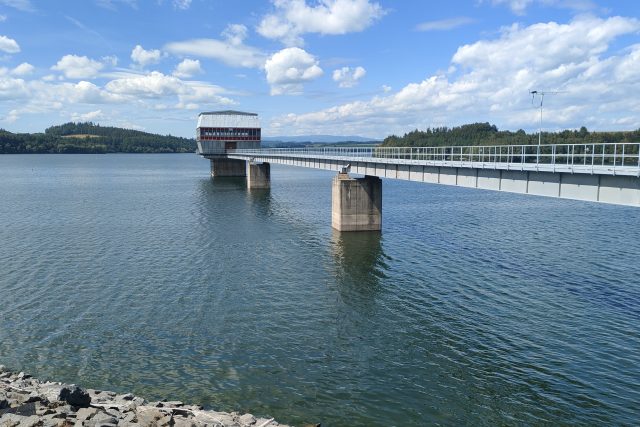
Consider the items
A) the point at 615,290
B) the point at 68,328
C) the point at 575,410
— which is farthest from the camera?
the point at 615,290

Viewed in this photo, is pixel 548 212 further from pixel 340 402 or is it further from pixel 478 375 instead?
pixel 340 402

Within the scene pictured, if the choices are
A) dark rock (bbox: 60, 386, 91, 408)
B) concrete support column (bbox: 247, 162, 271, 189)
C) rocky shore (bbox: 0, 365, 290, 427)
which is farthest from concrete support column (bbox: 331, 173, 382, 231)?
concrete support column (bbox: 247, 162, 271, 189)

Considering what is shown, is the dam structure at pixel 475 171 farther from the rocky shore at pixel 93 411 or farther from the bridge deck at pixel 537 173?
the rocky shore at pixel 93 411

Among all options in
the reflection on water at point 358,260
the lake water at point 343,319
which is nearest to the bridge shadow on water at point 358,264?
the reflection on water at point 358,260

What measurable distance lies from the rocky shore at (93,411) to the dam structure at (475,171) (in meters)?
19.1

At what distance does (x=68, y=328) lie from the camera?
2439 cm

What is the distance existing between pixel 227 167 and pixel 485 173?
4271 inches

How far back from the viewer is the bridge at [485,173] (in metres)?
24.1

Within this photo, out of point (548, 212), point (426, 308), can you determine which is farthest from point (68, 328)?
point (548, 212)

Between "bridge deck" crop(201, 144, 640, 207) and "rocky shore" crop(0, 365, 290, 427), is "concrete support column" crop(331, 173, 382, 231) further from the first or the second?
"rocky shore" crop(0, 365, 290, 427)

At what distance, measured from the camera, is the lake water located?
1834cm

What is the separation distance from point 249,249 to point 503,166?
22.0 meters

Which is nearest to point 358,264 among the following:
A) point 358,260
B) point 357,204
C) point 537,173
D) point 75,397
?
point 358,260

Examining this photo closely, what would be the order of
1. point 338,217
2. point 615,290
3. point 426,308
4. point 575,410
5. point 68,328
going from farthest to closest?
point 338,217 → point 615,290 → point 426,308 → point 68,328 → point 575,410
